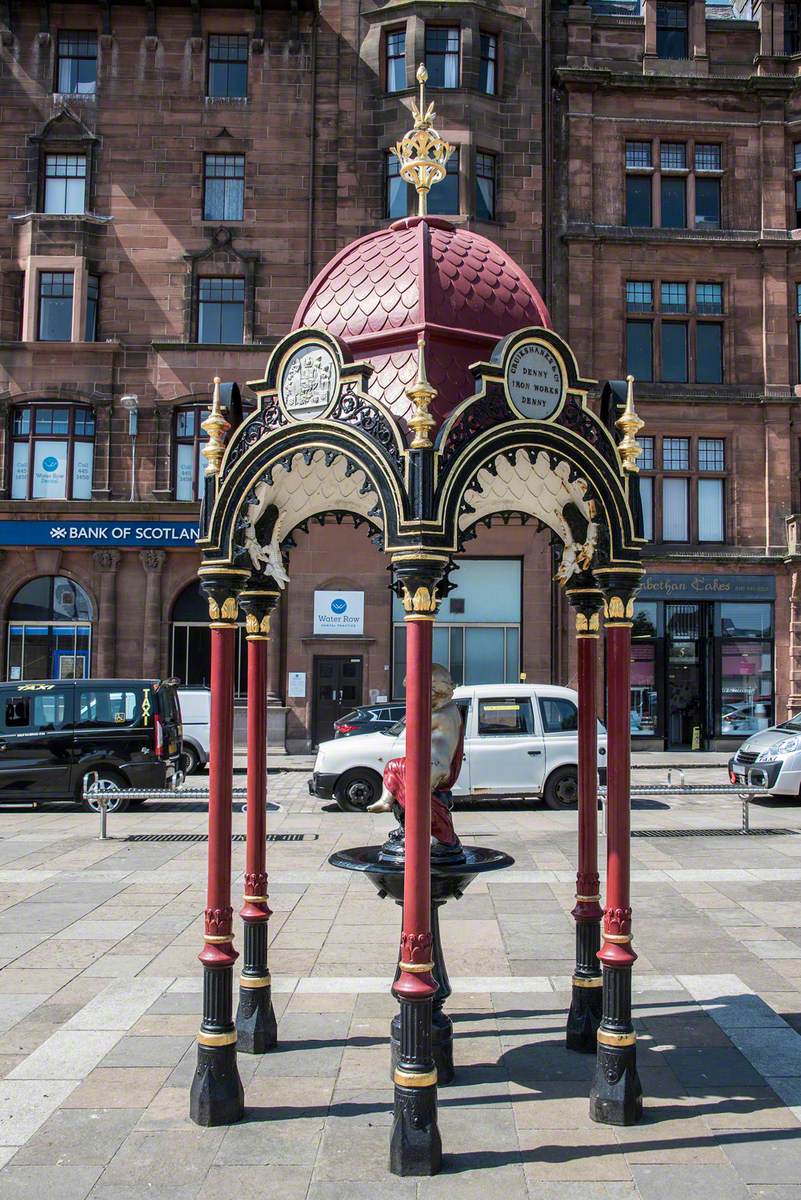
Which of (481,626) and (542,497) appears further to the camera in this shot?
(481,626)

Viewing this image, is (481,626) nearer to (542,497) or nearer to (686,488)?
(686,488)

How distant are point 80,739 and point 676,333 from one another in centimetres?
2053

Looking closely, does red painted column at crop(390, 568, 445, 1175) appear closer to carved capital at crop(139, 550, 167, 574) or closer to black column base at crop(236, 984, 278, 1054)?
black column base at crop(236, 984, 278, 1054)

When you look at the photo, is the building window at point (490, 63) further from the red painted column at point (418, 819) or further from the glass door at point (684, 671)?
the red painted column at point (418, 819)

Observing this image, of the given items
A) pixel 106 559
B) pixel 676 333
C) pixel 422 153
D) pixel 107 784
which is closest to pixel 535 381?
pixel 422 153

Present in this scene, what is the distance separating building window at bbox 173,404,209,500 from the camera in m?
28.6

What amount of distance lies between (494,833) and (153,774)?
19.5 feet

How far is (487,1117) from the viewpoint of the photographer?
559cm

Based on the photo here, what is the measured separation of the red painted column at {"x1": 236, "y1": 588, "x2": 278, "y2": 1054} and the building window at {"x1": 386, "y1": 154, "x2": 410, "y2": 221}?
2375 cm

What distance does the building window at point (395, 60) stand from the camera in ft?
95.3

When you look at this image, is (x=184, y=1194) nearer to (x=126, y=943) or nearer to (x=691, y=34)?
(x=126, y=943)

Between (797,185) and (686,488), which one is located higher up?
(797,185)

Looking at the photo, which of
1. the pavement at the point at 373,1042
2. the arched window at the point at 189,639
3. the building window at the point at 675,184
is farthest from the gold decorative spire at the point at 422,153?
the building window at the point at 675,184

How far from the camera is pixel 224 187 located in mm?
29156
